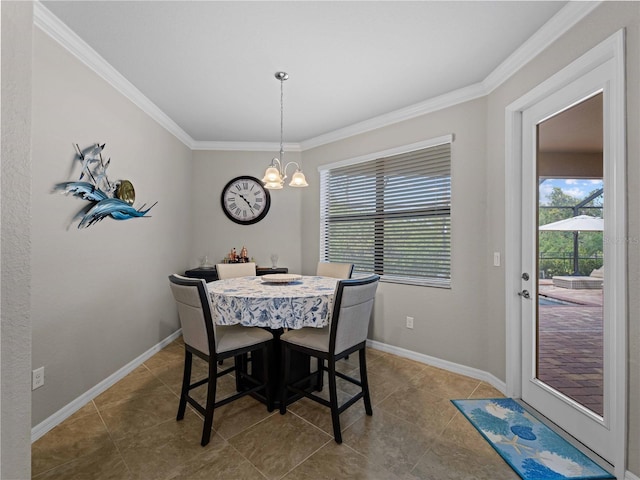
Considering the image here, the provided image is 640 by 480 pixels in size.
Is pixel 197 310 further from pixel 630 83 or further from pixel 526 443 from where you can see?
pixel 630 83

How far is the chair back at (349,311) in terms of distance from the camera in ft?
5.93

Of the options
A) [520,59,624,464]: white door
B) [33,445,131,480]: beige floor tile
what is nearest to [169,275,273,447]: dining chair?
[33,445,131,480]: beige floor tile

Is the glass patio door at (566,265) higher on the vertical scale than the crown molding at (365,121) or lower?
lower

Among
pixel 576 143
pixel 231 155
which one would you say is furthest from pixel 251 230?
pixel 576 143

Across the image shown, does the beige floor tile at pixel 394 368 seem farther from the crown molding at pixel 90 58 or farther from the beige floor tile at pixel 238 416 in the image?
the crown molding at pixel 90 58

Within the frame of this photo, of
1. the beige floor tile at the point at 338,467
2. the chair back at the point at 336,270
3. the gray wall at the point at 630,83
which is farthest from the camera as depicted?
the chair back at the point at 336,270

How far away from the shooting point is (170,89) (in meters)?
2.70

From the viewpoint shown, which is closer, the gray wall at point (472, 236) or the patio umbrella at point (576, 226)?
the patio umbrella at point (576, 226)

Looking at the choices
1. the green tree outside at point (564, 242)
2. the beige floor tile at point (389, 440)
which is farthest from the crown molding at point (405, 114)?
the beige floor tile at point (389, 440)

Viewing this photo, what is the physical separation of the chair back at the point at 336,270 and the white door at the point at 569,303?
1.46 meters

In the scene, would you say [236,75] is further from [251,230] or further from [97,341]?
[97,341]

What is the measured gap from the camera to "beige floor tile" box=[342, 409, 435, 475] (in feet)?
5.39

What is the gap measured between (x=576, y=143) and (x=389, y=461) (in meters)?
2.21

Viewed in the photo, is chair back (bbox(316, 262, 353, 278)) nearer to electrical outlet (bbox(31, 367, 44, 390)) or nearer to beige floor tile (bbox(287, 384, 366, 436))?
beige floor tile (bbox(287, 384, 366, 436))
